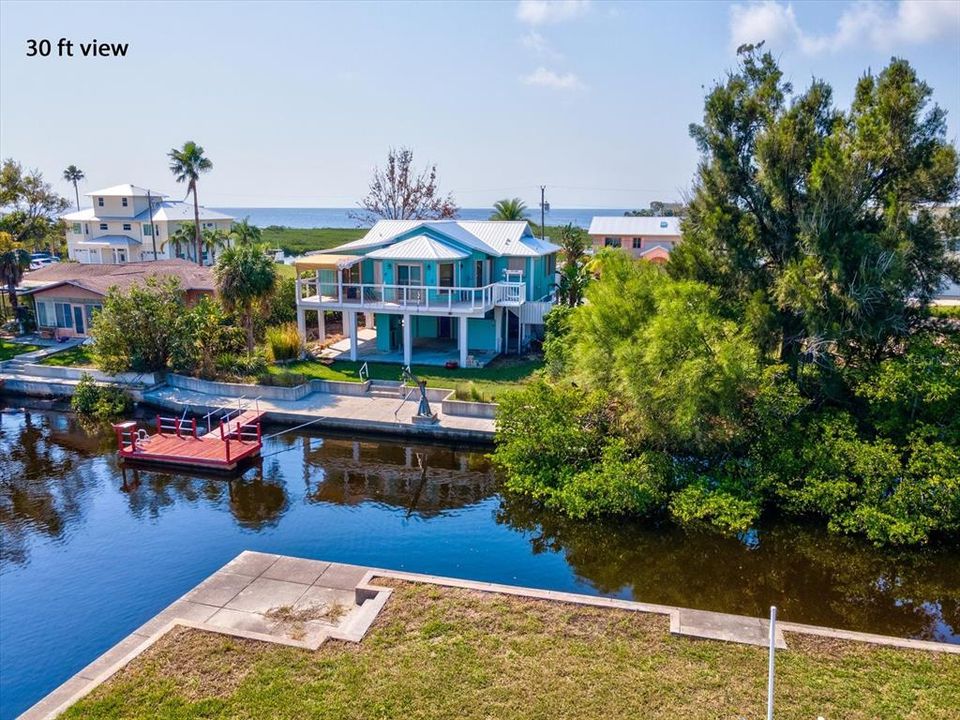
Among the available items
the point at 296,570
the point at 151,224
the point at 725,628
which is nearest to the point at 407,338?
the point at 296,570

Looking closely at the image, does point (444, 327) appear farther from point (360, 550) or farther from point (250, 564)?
point (250, 564)

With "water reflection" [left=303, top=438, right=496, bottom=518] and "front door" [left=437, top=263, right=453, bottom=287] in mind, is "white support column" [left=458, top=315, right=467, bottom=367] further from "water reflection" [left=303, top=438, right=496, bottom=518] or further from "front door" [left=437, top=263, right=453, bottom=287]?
"water reflection" [left=303, top=438, right=496, bottom=518]

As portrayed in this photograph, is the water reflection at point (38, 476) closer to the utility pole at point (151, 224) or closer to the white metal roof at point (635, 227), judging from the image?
the utility pole at point (151, 224)

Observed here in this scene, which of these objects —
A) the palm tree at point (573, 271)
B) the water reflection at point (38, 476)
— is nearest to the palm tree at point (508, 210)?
the palm tree at point (573, 271)

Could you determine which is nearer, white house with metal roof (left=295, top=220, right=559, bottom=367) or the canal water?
the canal water

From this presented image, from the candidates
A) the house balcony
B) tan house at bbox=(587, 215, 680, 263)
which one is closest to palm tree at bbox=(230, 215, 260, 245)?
the house balcony
